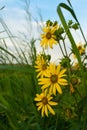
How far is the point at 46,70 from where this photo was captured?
146 cm

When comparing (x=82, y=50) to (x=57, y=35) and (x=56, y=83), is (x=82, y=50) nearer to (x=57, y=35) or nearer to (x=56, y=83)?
(x=57, y=35)

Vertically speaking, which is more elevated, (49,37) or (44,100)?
(49,37)

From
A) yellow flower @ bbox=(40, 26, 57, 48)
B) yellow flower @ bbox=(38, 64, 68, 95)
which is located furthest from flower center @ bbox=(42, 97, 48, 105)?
yellow flower @ bbox=(40, 26, 57, 48)

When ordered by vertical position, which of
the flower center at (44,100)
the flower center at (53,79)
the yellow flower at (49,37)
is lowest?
the flower center at (44,100)

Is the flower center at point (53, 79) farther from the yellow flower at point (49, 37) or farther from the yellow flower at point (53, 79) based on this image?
the yellow flower at point (49, 37)

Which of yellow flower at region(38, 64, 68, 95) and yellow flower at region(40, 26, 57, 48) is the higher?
yellow flower at region(40, 26, 57, 48)

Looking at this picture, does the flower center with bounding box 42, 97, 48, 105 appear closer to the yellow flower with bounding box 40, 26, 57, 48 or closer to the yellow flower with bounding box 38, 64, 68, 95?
the yellow flower with bounding box 38, 64, 68, 95

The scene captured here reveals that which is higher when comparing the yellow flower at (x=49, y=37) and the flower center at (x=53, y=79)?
the yellow flower at (x=49, y=37)

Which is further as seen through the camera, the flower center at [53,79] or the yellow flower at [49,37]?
the yellow flower at [49,37]

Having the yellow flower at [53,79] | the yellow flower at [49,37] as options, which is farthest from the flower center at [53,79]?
the yellow flower at [49,37]

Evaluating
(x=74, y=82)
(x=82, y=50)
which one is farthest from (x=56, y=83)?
(x=82, y=50)

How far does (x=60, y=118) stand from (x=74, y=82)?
1.28 feet

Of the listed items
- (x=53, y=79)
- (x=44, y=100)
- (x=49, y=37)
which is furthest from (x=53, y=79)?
(x=49, y=37)

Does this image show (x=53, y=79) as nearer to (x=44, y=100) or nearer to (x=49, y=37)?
(x=44, y=100)
